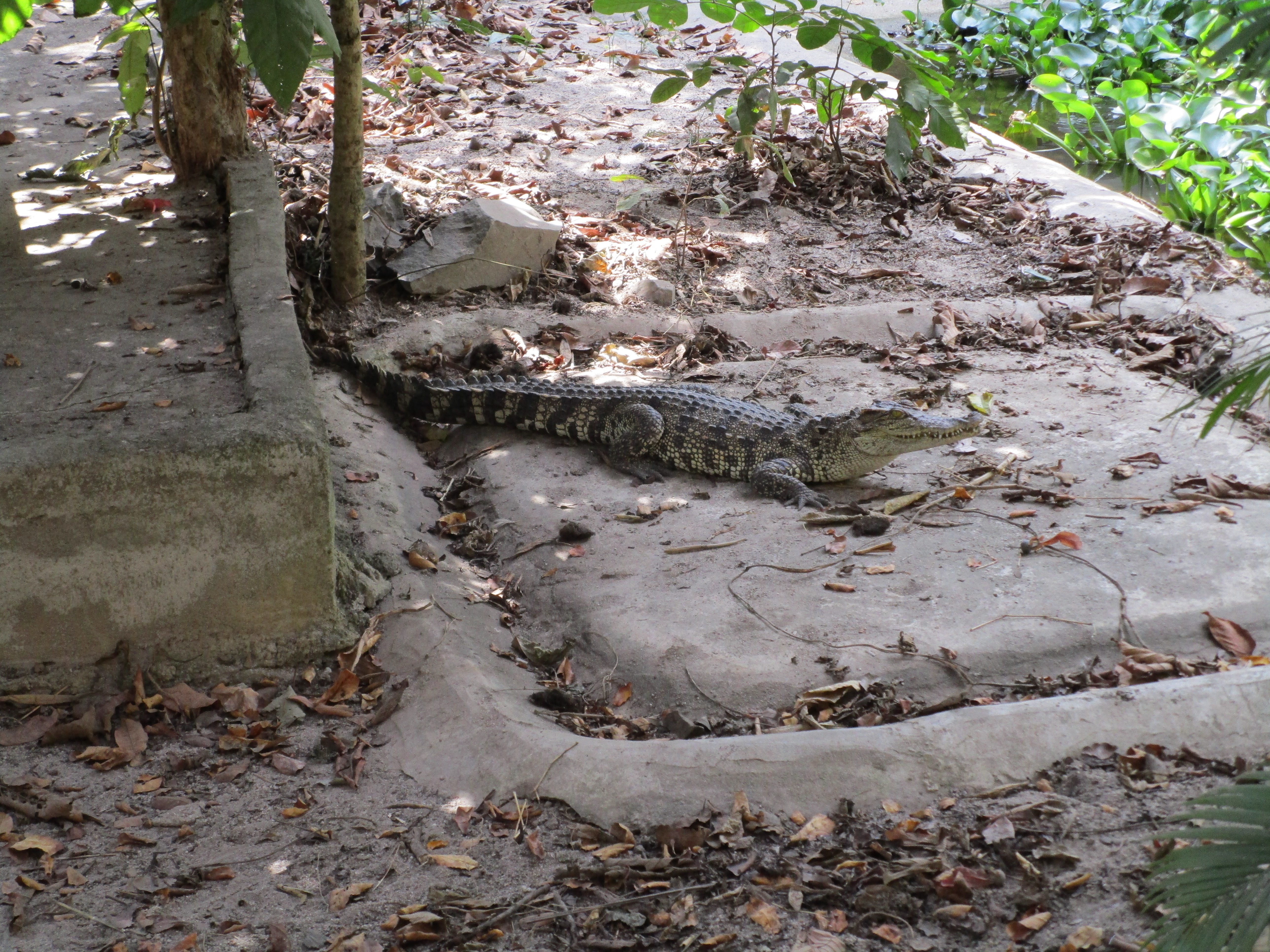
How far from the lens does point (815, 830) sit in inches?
114

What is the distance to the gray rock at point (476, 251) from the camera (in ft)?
21.6

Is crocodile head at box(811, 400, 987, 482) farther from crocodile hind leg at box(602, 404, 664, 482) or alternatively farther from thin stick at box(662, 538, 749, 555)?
thin stick at box(662, 538, 749, 555)

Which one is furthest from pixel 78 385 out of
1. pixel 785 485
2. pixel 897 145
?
pixel 897 145

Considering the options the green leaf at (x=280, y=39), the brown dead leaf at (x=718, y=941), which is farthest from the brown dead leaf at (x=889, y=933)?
the green leaf at (x=280, y=39)

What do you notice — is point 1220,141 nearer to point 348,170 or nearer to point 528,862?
point 348,170

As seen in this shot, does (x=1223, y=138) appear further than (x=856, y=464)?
Yes

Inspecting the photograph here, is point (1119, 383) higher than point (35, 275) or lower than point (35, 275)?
lower

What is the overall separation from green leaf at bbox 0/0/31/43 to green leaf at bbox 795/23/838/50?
371 cm

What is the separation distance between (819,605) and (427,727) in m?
1.54

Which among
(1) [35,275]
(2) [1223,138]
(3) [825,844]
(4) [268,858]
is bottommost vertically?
(4) [268,858]

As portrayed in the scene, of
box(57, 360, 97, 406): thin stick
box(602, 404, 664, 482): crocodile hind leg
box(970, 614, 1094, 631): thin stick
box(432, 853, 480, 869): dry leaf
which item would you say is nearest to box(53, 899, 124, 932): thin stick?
box(432, 853, 480, 869): dry leaf

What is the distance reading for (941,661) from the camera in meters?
3.65

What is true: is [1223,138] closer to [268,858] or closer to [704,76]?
[704,76]

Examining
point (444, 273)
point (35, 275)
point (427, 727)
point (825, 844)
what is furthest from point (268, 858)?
point (444, 273)
